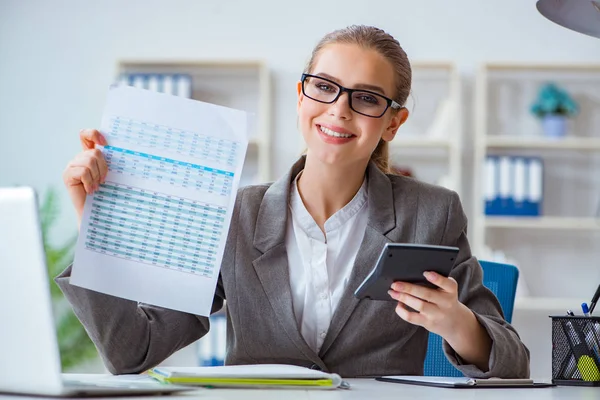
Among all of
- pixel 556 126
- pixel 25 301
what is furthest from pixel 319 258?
pixel 556 126

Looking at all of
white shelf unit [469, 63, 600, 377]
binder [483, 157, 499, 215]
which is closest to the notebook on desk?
binder [483, 157, 499, 215]

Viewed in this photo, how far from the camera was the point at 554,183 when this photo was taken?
185 inches

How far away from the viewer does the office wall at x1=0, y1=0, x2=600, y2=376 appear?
4.73 meters

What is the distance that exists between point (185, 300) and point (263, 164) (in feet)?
10.3

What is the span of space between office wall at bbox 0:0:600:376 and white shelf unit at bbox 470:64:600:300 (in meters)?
0.14

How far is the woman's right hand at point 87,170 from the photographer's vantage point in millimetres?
1341

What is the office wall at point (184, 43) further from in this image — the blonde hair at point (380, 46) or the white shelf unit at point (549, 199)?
the blonde hair at point (380, 46)

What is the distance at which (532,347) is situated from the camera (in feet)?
15.5

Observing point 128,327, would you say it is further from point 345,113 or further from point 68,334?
point 68,334

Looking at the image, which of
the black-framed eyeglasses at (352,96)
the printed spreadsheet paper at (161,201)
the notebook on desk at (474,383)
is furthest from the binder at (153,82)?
the notebook on desk at (474,383)

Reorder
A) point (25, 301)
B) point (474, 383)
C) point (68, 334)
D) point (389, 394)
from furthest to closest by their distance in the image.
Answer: point (68, 334) → point (474, 383) → point (389, 394) → point (25, 301)

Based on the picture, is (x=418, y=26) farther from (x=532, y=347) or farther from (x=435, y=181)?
(x=532, y=347)

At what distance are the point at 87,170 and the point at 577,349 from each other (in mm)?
887

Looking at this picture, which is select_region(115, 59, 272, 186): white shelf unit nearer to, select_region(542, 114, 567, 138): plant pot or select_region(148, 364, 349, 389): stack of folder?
select_region(542, 114, 567, 138): plant pot
